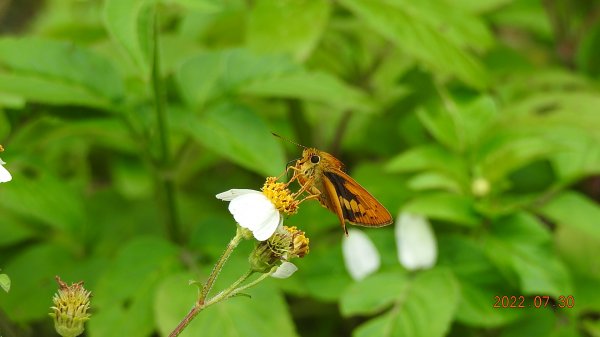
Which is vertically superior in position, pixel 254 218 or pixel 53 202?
pixel 53 202

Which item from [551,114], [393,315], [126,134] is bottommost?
[393,315]

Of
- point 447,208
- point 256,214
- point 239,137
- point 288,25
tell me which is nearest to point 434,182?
point 447,208

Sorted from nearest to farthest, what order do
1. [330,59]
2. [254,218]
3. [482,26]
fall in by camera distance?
[254,218]
[482,26]
[330,59]

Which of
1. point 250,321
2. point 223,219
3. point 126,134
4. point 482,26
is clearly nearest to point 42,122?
point 126,134

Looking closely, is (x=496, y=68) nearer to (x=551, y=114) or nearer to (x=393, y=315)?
(x=551, y=114)

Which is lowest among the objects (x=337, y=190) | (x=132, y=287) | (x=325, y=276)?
(x=337, y=190)

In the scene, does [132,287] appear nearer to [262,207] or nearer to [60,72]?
[60,72]
